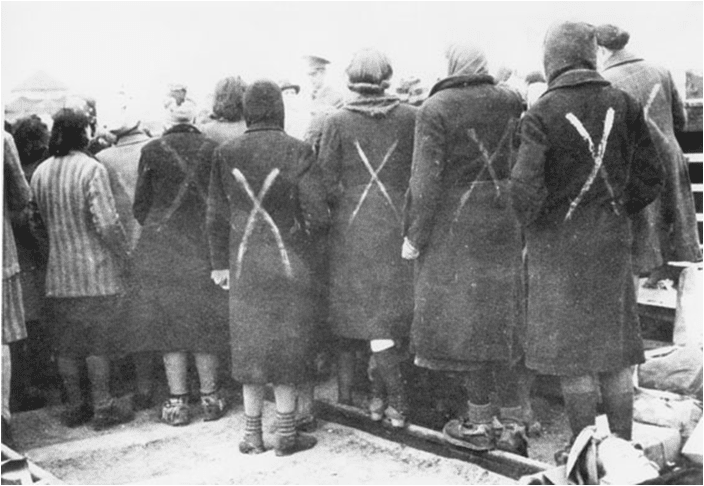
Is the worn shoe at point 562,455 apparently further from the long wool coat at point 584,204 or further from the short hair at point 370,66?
the short hair at point 370,66

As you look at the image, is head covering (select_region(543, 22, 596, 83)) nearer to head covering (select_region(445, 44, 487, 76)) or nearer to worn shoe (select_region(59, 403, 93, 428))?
head covering (select_region(445, 44, 487, 76))

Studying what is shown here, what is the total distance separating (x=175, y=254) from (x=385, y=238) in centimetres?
130

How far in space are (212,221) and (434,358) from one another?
1.32 meters

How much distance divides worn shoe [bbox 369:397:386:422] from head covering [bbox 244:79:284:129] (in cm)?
153

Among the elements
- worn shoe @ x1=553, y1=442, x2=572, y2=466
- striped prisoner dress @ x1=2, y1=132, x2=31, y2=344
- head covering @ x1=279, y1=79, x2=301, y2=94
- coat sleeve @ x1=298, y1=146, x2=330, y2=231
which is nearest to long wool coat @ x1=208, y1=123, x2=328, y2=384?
coat sleeve @ x1=298, y1=146, x2=330, y2=231

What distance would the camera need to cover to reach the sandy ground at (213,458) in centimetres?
459

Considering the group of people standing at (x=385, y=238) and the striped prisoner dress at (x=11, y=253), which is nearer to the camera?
the group of people standing at (x=385, y=238)

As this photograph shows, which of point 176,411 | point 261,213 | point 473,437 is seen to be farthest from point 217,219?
point 473,437

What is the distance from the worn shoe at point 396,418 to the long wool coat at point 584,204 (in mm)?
970

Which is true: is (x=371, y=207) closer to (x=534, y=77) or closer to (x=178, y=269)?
(x=178, y=269)

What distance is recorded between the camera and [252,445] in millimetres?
4953

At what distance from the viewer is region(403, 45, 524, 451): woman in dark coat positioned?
14.9ft

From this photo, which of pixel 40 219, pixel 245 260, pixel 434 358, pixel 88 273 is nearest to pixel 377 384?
pixel 434 358

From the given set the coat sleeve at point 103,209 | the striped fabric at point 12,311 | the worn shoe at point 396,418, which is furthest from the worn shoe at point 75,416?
the worn shoe at point 396,418
